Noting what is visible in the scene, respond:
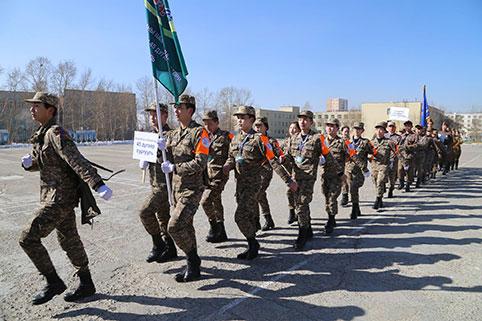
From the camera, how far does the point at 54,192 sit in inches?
143

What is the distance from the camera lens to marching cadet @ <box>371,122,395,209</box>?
8.56 metres

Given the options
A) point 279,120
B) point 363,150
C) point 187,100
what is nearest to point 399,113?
point 363,150

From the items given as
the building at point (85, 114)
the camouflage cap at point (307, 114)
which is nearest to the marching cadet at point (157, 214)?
the camouflage cap at point (307, 114)

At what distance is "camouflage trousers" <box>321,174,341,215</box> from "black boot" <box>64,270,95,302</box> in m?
4.37

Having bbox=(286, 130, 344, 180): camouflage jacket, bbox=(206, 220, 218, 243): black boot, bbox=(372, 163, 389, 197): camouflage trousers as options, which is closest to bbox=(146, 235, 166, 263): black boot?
bbox=(206, 220, 218, 243): black boot

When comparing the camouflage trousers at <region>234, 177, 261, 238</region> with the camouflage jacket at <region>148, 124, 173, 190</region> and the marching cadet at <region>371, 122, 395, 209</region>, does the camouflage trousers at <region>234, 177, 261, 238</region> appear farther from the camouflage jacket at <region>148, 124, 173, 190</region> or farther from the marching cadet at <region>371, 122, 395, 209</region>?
the marching cadet at <region>371, 122, 395, 209</region>

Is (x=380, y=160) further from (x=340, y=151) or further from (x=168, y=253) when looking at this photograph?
(x=168, y=253)

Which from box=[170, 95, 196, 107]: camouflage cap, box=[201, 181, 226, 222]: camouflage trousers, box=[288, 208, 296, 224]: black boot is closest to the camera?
box=[170, 95, 196, 107]: camouflage cap

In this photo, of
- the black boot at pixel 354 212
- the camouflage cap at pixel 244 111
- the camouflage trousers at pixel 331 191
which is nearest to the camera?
the camouflage cap at pixel 244 111

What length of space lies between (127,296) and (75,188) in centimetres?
139

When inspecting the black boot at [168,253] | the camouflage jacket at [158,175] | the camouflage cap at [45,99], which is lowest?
the black boot at [168,253]

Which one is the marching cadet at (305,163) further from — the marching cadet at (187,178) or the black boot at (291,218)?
the marching cadet at (187,178)

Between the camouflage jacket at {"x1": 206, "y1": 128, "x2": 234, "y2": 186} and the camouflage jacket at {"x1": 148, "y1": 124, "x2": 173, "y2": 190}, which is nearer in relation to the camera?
the camouflage jacket at {"x1": 148, "y1": 124, "x2": 173, "y2": 190}

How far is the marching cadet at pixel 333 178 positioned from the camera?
6465 mm
